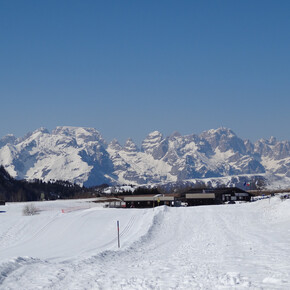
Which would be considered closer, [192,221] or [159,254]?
[159,254]

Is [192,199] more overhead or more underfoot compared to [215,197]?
more underfoot

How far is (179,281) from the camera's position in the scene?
1864cm

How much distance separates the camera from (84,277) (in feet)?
66.9

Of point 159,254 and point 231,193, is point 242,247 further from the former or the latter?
point 231,193

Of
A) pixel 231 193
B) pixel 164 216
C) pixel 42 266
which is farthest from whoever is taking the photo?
pixel 231 193

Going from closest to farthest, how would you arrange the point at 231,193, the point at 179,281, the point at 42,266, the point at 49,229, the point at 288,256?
the point at 179,281 < the point at 42,266 < the point at 288,256 < the point at 49,229 < the point at 231,193

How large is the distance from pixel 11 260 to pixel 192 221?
4140cm

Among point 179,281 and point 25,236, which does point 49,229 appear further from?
point 179,281

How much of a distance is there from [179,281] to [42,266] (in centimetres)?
810

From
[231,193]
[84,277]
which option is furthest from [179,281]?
[231,193]

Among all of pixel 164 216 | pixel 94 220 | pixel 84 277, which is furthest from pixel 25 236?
pixel 84 277

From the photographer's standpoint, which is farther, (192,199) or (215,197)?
(215,197)

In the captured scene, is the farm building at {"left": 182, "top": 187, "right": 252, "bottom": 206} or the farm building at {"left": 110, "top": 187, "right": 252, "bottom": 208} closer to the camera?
the farm building at {"left": 110, "top": 187, "right": 252, "bottom": 208}

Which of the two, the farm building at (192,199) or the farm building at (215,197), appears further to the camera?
the farm building at (215,197)
